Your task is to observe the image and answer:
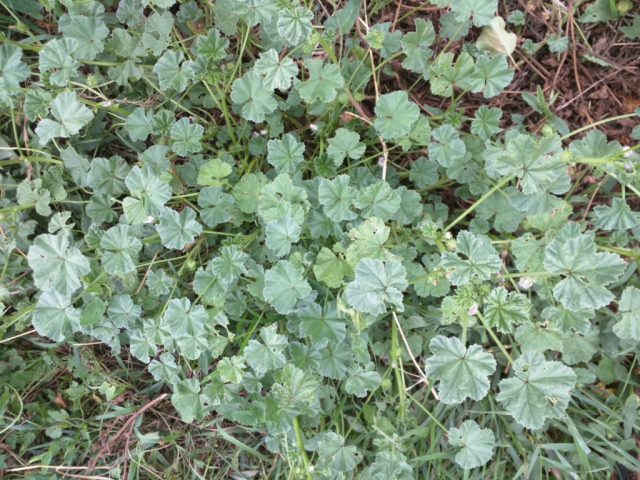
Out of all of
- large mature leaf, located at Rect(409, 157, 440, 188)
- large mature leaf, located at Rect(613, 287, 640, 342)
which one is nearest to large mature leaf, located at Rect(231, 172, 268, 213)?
large mature leaf, located at Rect(409, 157, 440, 188)

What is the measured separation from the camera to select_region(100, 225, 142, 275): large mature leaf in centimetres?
226

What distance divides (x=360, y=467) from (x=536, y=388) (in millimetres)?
1348

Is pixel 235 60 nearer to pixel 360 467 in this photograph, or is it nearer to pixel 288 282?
pixel 288 282

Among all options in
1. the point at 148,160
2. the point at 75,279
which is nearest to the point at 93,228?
the point at 75,279

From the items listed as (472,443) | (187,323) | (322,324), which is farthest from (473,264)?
(187,323)

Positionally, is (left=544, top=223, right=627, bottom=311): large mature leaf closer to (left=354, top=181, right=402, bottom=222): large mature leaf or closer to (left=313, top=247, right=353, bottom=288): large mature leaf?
(left=354, top=181, right=402, bottom=222): large mature leaf

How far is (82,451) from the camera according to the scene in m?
3.14

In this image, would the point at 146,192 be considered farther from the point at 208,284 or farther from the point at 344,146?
the point at 344,146

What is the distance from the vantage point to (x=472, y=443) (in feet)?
7.24

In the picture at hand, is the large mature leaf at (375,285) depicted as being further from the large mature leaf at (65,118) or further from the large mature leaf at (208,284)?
the large mature leaf at (65,118)

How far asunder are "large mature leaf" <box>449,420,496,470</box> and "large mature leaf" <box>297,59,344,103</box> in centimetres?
161

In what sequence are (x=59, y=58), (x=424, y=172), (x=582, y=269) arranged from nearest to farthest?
(x=582, y=269) < (x=59, y=58) < (x=424, y=172)

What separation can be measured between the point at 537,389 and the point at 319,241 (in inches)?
45.8

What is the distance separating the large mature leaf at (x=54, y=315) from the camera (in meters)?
2.33
